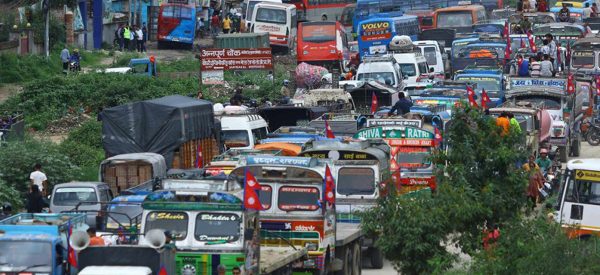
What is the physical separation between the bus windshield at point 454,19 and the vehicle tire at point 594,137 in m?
21.3

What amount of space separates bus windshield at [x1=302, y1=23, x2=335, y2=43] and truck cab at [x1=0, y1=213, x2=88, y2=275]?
37.4m

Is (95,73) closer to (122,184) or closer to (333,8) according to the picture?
(122,184)

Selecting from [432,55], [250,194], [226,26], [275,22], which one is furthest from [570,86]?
[226,26]

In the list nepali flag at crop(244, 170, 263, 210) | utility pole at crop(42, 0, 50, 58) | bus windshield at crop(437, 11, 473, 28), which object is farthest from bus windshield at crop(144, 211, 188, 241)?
bus windshield at crop(437, 11, 473, 28)

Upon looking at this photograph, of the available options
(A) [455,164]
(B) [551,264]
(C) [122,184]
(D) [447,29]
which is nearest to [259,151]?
(C) [122,184]

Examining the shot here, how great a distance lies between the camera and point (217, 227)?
2056cm

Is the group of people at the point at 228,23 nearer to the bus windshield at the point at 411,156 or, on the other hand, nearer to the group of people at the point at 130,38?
the group of people at the point at 130,38

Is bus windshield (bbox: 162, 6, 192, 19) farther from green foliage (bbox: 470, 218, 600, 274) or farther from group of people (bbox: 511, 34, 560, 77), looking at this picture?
green foliage (bbox: 470, 218, 600, 274)

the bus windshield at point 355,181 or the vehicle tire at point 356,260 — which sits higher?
the bus windshield at point 355,181

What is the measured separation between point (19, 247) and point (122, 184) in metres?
11.0

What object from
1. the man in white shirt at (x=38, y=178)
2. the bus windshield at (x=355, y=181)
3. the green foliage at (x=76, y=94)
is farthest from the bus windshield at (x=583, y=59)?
the bus windshield at (x=355, y=181)

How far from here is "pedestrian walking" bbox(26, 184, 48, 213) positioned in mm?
27828

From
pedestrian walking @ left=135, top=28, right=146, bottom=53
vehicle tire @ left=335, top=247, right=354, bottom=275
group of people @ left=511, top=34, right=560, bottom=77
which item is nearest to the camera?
vehicle tire @ left=335, top=247, right=354, bottom=275

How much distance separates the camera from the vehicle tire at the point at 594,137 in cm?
4462
